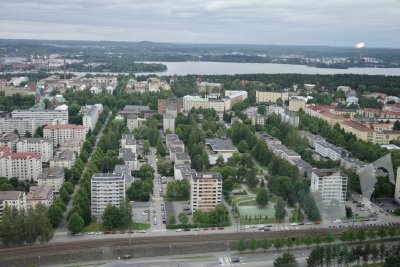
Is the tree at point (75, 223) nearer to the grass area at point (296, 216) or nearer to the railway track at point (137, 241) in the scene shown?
the railway track at point (137, 241)

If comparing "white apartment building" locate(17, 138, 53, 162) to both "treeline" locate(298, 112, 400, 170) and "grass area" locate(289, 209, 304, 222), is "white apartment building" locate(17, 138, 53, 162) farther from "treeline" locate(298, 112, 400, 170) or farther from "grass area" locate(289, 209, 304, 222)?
"treeline" locate(298, 112, 400, 170)

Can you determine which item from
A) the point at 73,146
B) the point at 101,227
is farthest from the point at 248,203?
the point at 73,146

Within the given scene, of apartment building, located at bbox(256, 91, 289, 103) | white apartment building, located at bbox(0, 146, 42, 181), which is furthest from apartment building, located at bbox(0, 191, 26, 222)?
apartment building, located at bbox(256, 91, 289, 103)

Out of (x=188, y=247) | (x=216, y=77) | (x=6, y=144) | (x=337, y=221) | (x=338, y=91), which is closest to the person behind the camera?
(x=188, y=247)

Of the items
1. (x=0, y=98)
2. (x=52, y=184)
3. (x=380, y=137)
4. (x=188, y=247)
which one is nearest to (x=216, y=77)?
(x=0, y=98)

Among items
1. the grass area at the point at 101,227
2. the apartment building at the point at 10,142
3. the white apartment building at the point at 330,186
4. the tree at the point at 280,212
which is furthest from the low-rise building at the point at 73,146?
the white apartment building at the point at 330,186

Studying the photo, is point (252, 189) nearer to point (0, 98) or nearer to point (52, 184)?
point (52, 184)
